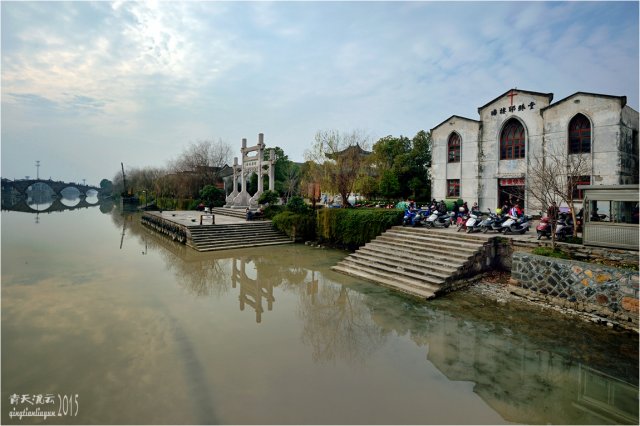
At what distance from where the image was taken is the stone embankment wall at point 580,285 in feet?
22.0

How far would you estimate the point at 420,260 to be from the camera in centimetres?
1020

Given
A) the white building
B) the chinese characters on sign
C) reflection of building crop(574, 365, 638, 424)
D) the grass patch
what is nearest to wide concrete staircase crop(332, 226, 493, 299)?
the grass patch

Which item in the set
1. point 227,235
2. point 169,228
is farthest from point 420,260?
point 169,228

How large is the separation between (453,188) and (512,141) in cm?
412

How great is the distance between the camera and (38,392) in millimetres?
4480

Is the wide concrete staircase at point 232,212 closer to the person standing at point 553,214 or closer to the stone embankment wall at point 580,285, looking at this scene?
the person standing at point 553,214

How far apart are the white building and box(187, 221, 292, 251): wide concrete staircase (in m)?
11.0

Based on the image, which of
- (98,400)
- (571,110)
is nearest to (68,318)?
(98,400)

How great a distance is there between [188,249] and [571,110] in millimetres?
19145

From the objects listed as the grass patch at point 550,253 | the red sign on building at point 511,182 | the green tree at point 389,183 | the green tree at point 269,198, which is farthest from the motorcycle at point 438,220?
the green tree at point 389,183

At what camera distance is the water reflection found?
445 centimetres

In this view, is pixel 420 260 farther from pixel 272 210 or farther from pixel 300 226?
pixel 272 210

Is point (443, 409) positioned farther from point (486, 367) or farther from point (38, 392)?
point (38, 392)

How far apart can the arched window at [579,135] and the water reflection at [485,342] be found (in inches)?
487
